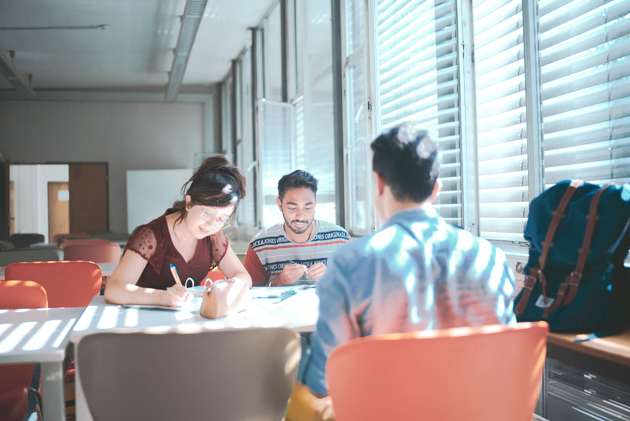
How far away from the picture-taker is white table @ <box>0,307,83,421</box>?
51.4 inches

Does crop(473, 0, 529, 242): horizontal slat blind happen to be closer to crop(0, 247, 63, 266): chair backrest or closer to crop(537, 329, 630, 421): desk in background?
crop(537, 329, 630, 421): desk in background

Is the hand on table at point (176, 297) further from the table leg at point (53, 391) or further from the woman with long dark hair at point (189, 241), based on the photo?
the table leg at point (53, 391)

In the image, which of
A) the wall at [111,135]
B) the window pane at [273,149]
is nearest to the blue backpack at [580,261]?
the window pane at [273,149]

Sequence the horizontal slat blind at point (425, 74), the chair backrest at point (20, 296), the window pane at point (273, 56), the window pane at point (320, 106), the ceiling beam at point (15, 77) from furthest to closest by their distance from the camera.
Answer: the ceiling beam at point (15, 77)
the window pane at point (273, 56)
the window pane at point (320, 106)
the horizontal slat blind at point (425, 74)
the chair backrest at point (20, 296)

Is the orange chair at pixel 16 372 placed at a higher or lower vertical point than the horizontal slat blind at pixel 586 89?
lower

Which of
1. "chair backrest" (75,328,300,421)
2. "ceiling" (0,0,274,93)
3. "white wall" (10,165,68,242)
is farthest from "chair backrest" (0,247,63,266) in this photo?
"white wall" (10,165,68,242)

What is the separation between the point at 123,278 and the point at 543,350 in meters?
1.57

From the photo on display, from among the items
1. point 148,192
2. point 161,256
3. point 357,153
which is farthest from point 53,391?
point 148,192

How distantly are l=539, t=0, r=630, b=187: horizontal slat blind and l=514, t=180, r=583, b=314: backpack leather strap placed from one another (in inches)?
10.5

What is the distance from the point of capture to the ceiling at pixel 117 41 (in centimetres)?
619

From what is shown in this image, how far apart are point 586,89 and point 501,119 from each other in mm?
478

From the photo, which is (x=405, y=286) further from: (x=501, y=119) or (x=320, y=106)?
(x=320, y=106)

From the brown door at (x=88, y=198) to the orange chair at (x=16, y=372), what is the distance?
335 inches

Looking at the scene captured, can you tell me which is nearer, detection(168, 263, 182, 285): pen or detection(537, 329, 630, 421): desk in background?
detection(537, 329, 630, 421): desk in background
